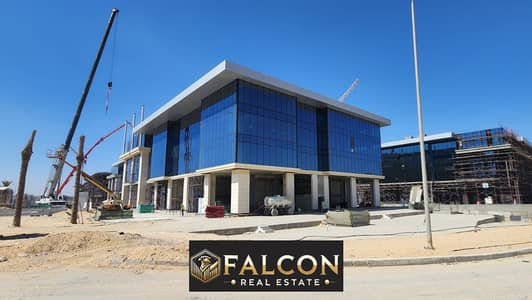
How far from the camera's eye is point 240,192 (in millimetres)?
35250

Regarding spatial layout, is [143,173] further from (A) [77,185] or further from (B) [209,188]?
(A) [77,185]

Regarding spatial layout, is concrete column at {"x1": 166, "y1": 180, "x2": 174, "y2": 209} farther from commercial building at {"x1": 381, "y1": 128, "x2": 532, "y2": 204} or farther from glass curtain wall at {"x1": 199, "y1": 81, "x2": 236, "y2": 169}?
commercial building at {"x1": 381, "y1": 128, "x2": 532, "y2": 204}

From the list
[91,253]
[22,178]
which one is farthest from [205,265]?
[22,178]

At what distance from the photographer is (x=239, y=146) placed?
3525 cm

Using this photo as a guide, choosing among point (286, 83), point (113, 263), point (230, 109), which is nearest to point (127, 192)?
point (230, 109)

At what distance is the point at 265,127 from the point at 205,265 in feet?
105

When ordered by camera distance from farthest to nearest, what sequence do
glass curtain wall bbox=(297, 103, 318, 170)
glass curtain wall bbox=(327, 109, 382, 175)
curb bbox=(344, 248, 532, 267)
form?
glass curtain wall bbox=(327, 109, 382, 175) → glass curtain wall bbox=(297, 103, 318, 170) → curb bbox=(344, 248, 532, 267)

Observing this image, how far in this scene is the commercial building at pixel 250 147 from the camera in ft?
119

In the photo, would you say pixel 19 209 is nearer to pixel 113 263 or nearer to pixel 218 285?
pixel 113 263

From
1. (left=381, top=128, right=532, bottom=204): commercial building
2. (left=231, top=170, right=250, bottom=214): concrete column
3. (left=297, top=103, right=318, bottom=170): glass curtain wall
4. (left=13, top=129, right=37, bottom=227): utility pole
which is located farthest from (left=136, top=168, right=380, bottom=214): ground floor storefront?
(left=13, top=129, right=37, bottom=227): utility pole

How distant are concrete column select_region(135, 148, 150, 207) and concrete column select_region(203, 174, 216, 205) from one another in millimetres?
25136

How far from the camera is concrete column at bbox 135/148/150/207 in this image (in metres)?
60.1

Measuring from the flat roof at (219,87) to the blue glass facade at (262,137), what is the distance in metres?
0.95

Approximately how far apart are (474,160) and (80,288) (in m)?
73.0
